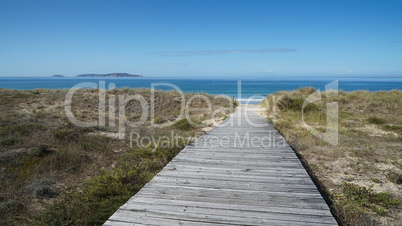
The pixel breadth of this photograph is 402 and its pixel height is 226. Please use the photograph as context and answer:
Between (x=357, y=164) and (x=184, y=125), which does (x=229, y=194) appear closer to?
(x=357, y=164)

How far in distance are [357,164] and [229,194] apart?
4482 millimetres

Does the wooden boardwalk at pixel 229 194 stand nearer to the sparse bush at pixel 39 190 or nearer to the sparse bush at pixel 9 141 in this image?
the sparse bush at pixel 39 190

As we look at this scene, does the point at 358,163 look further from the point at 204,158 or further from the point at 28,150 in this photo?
the point at 28,150

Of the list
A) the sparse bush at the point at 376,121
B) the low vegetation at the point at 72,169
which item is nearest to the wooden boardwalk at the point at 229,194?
the low vegetation at the point at 72,169

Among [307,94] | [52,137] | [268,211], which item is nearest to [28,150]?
[52,137]

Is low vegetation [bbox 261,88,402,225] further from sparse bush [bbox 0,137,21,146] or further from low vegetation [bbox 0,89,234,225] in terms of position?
sparse bush [bbox 0,137,21,146]

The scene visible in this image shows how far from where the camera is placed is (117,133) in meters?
9.32

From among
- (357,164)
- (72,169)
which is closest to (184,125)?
(72,169)

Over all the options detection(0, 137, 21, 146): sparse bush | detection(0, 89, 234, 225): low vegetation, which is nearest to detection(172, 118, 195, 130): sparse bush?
detection(0, 89, 234, 225): low vegetation

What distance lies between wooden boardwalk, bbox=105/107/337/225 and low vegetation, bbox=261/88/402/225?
Answer: 0.74 meters

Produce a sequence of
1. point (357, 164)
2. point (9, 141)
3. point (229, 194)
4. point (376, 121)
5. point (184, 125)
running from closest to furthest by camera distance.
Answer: point (229, 194) < point (357, 164) < point (9, 141) < point (184, 125) < point (376, 121)

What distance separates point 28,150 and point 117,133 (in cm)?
317

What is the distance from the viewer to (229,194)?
349 cm

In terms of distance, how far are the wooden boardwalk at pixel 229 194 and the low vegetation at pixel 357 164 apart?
0.74m
